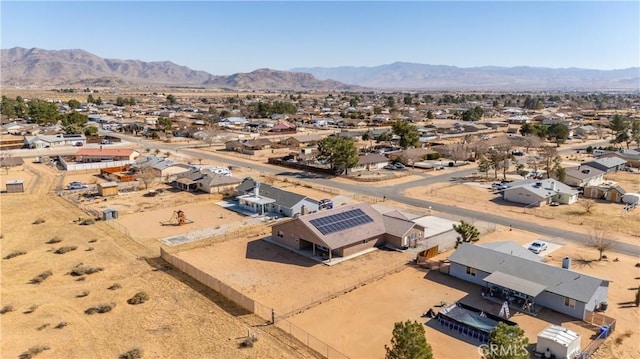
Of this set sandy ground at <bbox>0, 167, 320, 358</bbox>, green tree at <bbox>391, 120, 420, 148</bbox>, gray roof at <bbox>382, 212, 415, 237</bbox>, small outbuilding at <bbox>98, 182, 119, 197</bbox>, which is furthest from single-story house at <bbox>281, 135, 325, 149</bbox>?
sandy ground at <bbox>0, 167, 320, 358</bbox>

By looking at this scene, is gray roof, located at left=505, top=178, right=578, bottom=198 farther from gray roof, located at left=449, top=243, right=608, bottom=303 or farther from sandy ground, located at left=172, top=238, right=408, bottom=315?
sandy ground, located at left=172, top=238, right=408, bottom=315

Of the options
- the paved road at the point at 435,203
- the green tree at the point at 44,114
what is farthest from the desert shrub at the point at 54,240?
the green tree at the point at 44,114

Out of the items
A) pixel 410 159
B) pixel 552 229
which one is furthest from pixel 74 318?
pixel 410 159

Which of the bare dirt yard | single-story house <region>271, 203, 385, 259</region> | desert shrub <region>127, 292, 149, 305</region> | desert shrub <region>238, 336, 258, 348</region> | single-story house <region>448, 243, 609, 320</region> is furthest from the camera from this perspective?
single-story house <region>271, 203, 385, 259</region>

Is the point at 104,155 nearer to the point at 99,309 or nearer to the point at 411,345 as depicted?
the point at 99,309

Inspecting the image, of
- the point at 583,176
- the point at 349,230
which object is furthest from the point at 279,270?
the point at 583,176

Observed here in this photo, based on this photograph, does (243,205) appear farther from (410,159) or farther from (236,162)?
(410,159)
